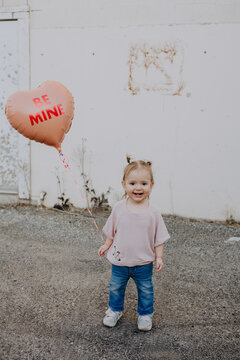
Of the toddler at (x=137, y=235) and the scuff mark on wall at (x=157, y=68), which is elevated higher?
the scuff mark on wall at (x=157, y=68)

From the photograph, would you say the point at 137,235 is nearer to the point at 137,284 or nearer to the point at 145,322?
the point at 137,284

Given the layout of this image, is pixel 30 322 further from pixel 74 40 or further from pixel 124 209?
pixel 74 40

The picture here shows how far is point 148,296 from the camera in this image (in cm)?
262

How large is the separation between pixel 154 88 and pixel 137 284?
119 inches

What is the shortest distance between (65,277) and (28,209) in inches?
87.7

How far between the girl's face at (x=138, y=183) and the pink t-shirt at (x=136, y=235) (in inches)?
4.6

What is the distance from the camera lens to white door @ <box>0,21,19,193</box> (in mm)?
5328

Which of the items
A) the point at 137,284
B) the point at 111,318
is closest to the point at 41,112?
the point at 137,284

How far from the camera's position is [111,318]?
271cm

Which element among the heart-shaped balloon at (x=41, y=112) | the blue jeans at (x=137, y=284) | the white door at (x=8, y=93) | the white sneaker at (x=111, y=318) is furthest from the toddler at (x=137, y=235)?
the white door at (x=8, y=93)

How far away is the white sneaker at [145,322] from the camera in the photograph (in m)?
2.64

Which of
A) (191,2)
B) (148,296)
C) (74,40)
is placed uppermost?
(191,2)

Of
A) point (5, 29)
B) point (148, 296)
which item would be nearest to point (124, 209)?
point (148, 296)

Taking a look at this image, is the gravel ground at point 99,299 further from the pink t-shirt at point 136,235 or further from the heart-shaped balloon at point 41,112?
the heart-shaped balloon at point 41,112
